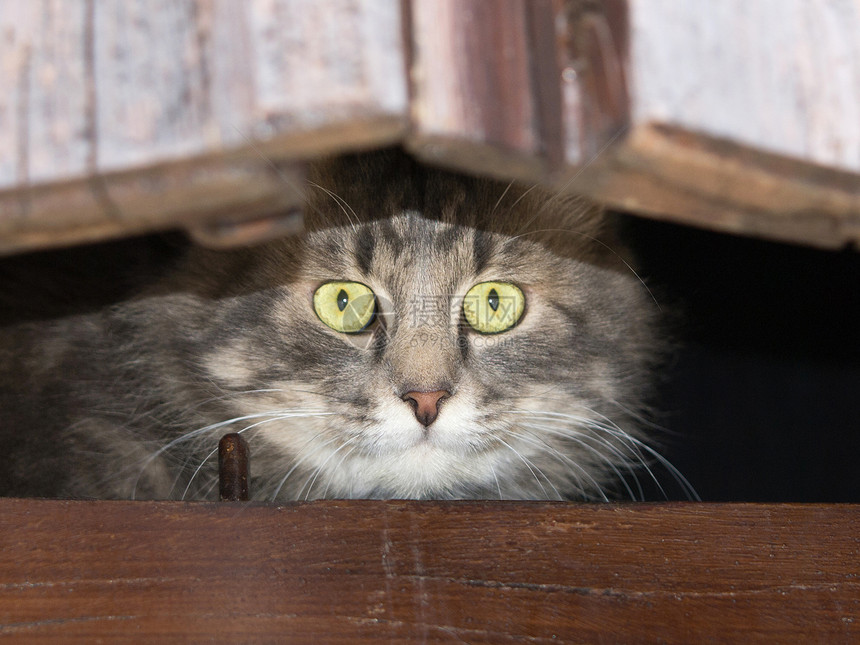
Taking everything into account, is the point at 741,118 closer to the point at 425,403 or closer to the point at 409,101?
the point at 409,101

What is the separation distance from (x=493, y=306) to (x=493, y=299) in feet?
0.04

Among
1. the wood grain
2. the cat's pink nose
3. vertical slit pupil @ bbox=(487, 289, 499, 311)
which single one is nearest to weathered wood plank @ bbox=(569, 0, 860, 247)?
the wood grain

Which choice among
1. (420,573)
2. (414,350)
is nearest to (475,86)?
(420,573)

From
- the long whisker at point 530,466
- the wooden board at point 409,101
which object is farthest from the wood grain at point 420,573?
the long whisker at point 530,466

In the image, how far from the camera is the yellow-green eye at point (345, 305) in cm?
136

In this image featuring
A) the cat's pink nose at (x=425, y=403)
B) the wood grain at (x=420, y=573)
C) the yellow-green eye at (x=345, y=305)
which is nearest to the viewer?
the wood grain at (x=420, y=573)

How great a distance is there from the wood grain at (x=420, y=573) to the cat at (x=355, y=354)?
40cm

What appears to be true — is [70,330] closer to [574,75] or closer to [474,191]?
[474,191]

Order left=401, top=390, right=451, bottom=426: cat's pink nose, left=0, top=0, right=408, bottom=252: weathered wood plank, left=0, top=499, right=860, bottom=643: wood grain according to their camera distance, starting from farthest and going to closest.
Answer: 1. left=401, top=390, right=451, bottom=426: cat's pink nose
2. left=0, top=499, right=860, bottom=643: wood grain
3. left=0, top=0, right=408, bottom=252: weathered wood plank

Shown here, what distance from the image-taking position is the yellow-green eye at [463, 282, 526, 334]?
1378 millimetres

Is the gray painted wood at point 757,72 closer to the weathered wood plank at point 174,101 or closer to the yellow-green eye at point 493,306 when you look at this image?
the weathered wood plank at point 174,101

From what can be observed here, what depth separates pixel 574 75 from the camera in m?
0.62

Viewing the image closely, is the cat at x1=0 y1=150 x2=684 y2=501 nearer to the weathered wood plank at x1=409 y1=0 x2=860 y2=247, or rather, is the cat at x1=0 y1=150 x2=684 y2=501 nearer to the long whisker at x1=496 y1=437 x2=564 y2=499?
the long whisker at x1=496 y1=437 x2=564 y2=499

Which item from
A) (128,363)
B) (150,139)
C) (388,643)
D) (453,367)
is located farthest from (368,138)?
(128,363)
